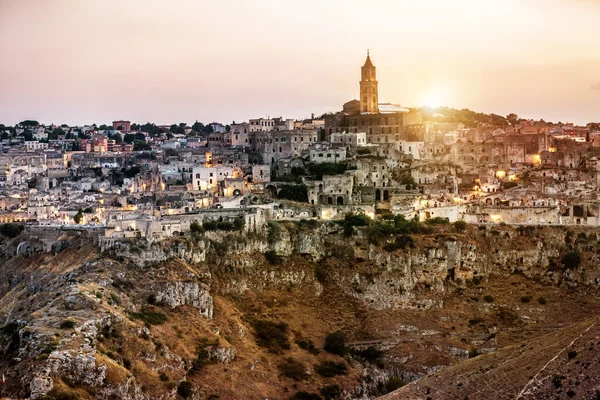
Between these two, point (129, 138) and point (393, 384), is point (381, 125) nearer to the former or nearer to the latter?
point (393, 384)

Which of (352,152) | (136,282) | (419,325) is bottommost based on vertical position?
(419,325)

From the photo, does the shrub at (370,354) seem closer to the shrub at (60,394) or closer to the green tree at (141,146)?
the shrub at (60,394)

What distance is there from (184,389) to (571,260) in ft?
99.6

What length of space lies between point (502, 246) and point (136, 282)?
26987mm

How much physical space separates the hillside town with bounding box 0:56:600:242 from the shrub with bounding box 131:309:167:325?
5910mm

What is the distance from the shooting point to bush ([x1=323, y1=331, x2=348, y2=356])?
52.7 m

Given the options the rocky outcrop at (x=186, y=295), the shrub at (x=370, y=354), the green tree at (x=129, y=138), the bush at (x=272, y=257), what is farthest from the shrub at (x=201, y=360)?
the green tree at (x=129, y=138)

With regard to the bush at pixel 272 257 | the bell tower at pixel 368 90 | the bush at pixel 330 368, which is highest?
the bell tower at pixel 368 90

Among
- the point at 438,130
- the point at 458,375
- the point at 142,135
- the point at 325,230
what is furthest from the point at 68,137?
the point at 458,375

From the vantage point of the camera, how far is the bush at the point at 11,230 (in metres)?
62.5

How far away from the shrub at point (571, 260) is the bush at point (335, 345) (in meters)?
17.7

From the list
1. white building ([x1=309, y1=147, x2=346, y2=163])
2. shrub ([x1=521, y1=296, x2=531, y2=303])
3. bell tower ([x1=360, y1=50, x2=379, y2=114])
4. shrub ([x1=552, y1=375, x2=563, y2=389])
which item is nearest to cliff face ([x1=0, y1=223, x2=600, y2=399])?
shrub ([x1=521, y1=296, x2=531, y2=303])

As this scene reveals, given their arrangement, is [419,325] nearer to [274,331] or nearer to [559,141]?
[274,331]

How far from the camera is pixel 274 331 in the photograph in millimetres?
52219
